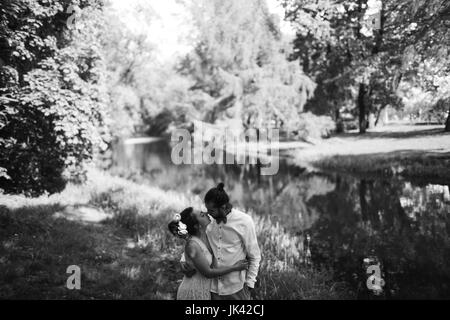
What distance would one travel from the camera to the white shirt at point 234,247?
363cm

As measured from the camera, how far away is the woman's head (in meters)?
3.47

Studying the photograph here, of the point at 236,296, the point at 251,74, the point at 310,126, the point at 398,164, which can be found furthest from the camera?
the point at 310,126

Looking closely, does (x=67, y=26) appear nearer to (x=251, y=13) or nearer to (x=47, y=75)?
(x=47, y=75)

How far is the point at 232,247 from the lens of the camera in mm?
3689

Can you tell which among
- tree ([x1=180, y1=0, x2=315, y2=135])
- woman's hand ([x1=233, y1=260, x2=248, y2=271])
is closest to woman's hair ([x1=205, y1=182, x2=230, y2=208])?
woman's hand ([x1=233, y1=260, x2=248, y2=271])

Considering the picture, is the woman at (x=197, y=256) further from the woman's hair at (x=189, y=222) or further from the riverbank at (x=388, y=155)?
the riverbank at (x=388, y=155)

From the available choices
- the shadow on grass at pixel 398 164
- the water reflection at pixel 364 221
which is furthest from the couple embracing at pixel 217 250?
the shadow on grass at pixel 398 164

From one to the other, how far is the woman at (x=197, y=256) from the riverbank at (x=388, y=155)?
12857mm

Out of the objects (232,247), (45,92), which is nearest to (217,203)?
(232,247)

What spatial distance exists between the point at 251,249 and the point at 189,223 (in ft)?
2.46

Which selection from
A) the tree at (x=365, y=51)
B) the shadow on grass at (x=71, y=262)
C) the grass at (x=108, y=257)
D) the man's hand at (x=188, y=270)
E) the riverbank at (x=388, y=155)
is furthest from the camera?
the tree at (x=365, y=51)

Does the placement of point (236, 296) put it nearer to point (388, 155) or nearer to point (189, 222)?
point (189, 222)
